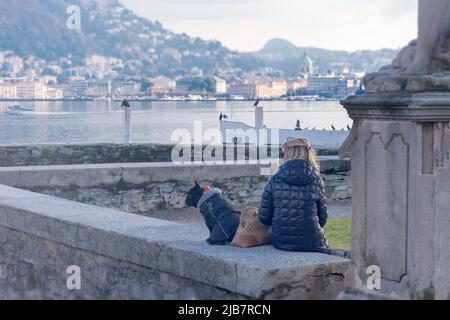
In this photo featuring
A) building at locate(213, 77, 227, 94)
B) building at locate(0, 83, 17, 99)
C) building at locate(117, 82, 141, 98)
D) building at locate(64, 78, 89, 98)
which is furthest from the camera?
building at locate(213, 77, 227, 94)

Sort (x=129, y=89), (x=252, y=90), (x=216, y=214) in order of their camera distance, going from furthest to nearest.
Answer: (x=129, y=89) < (x=252, y=90) < (x=216, y=214)

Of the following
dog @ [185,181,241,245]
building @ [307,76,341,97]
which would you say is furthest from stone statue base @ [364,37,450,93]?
building @ [307,76,341,97]

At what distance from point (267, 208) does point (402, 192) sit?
2.91 feet

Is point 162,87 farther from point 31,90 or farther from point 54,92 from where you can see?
point 31,90

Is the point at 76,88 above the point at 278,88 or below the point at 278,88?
above

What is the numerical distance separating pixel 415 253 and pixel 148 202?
7.31m

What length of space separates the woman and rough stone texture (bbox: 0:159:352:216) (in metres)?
6.30

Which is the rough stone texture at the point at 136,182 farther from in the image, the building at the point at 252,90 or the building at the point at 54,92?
the building at the point at 54,92

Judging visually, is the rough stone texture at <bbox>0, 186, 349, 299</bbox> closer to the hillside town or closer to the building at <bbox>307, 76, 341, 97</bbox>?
the building at <bbox>307, 76, 341, 97</bbox>

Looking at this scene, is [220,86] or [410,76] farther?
[220,86]

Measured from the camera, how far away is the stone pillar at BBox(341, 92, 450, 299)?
598 centimetres

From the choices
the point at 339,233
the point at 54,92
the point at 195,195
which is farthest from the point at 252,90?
the point at 195,195

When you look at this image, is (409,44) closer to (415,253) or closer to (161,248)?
(415,253)

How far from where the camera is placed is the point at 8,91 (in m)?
158
